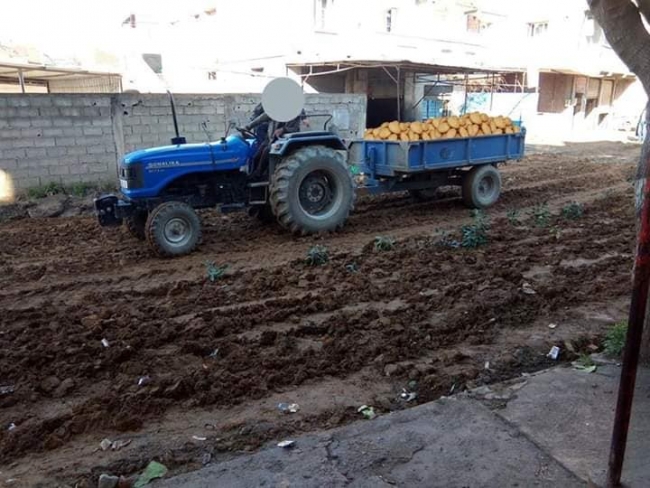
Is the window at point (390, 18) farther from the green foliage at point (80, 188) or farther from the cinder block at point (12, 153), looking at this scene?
the cinder block at point (12, 153)

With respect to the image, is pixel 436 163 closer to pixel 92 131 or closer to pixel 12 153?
pixel 92 131

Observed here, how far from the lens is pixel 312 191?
7711mm

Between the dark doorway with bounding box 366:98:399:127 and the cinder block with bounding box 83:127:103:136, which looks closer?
the cinder block with bounding box 83:127:103:136

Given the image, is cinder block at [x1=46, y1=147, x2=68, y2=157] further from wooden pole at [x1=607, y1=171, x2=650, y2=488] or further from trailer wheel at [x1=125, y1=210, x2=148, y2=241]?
wooden pole at [x1=607, y1=171, x2=650, y2=488]

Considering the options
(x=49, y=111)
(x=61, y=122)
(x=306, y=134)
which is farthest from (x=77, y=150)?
(x=306, y=134)

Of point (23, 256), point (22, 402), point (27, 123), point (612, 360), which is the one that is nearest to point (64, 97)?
point (27, 123)

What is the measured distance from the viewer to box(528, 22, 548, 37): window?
101 feet

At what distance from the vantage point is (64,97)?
10367 millimetres

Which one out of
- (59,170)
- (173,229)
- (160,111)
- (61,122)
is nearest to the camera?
(173,229)

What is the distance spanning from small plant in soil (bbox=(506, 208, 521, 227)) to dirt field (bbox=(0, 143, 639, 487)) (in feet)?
0.28

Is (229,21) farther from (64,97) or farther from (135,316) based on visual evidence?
(135,316)

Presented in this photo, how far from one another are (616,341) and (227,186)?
15.7ft

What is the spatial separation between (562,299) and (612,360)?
1.30 meters

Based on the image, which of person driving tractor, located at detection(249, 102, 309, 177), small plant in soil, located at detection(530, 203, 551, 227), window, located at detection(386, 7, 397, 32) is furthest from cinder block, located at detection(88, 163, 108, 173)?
window, located at detection(386, 7, 397, 32)
